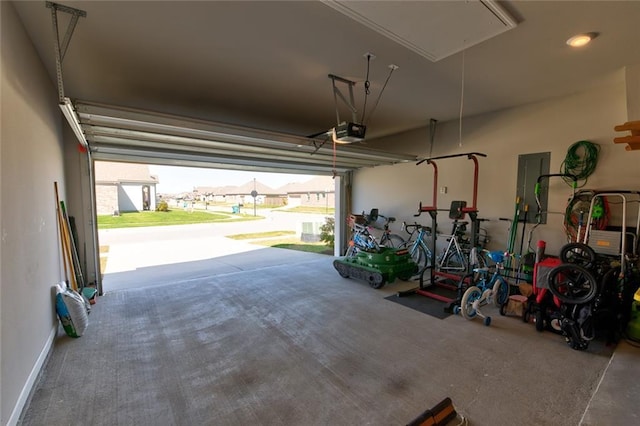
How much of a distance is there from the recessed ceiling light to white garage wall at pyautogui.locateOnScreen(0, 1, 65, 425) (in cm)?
431

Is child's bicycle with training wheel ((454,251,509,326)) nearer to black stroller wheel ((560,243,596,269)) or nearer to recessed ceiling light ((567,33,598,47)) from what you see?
black stroller wheel ((560,243,596,269))

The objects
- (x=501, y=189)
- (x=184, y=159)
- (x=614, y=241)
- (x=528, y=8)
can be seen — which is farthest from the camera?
(x=184, y=159)

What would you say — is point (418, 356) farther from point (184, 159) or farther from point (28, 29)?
point (184, 159)

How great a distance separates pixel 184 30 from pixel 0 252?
A: 2011 millimetres

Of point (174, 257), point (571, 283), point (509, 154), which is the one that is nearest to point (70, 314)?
point (174, 257)

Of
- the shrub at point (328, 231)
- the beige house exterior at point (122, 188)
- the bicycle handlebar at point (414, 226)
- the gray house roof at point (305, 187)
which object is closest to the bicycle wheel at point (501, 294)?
the bicycle handlebar at point (414, 226)

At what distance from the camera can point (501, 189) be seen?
4.50 meters

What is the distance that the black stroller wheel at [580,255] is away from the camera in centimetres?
276

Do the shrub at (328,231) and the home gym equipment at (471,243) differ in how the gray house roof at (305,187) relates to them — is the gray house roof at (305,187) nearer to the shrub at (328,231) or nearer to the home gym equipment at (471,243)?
the shrub at (328,231)

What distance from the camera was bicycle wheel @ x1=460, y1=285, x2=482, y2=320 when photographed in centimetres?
320

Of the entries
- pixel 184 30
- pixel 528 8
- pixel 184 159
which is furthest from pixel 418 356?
pixel 184 159

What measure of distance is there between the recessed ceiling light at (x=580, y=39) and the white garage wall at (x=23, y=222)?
4.31 m

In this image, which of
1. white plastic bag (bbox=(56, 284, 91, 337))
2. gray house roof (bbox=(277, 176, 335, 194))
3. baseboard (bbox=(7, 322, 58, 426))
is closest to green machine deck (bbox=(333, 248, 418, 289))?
white plastic bag (bbox=(56, 284, 91, 337))

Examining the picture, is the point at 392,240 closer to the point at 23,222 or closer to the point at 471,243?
the point at 471,243
